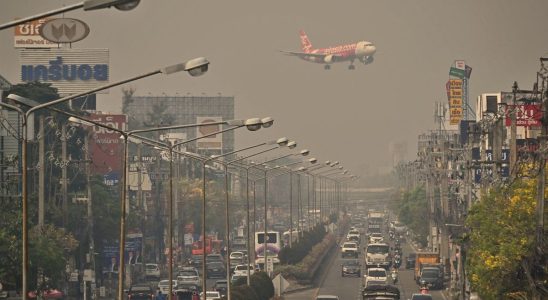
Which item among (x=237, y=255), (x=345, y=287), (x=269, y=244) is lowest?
(x=345, y=287)

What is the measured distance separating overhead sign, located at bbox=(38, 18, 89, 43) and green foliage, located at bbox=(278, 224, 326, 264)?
26.4 metres

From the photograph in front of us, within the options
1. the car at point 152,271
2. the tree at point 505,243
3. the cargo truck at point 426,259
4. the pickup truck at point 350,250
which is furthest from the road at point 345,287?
the tree at point 505,243

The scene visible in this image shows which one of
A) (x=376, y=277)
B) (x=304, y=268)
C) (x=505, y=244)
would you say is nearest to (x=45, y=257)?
(x=505, y=244)

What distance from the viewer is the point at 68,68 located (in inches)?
6216

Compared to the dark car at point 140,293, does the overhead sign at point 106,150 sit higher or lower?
higher

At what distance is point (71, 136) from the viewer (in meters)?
126

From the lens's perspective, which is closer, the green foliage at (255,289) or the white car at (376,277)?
the green foliage at (255,289)

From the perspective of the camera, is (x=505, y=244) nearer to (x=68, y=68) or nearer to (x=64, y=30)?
(x=64, y=30)

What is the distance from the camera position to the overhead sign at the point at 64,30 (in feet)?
461

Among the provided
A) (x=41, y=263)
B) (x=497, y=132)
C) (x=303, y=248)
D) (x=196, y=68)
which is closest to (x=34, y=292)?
(x=41, y=263)

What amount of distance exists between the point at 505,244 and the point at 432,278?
4197 centimetres

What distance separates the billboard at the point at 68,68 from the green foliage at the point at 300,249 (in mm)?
25474

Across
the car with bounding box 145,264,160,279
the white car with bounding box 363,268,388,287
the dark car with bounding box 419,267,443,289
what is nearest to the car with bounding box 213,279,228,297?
the white car with bounding box 363,268,388,287

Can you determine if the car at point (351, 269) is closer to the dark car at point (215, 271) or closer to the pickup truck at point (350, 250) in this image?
the dark car at point (215, 271)
